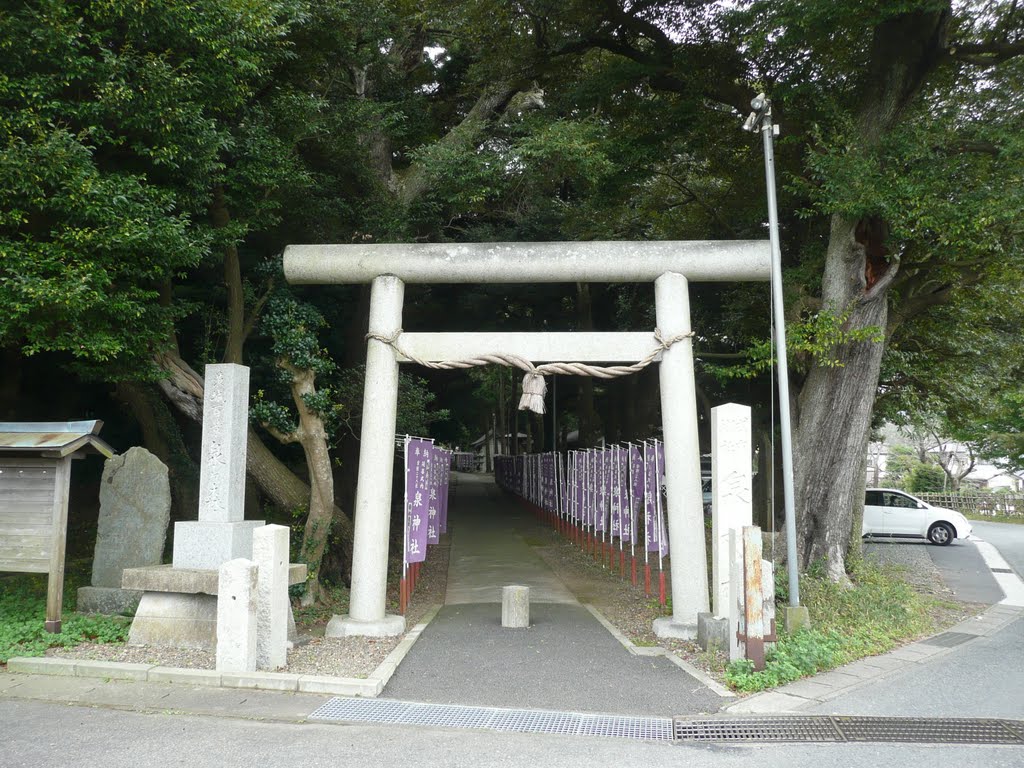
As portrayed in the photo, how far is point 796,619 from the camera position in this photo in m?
7.95

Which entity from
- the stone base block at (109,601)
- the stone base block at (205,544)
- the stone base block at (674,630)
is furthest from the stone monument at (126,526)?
the stone base block at (674,630)

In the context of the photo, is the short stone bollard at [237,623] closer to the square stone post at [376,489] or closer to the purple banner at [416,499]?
the square stone post at [376,489]

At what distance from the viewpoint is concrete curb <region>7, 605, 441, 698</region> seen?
6180 mm

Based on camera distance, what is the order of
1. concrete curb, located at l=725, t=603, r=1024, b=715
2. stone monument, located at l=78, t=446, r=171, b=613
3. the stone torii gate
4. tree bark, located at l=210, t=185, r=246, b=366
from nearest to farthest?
1. concrete curb, located at l=725, t=603, r=1024, b=715
2. the stone torii gate
3. stone monument, located at l=78, t=446, r=171, b=613
4. tree bark, located at l=210, t=185, r=246, b=366

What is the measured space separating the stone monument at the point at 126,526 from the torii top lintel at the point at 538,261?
10.2 feet

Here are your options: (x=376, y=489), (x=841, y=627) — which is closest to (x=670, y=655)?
(x=841, y=627)

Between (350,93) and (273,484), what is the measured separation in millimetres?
7247

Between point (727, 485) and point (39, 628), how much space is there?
7.41 m

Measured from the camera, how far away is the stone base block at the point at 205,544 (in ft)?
25.3

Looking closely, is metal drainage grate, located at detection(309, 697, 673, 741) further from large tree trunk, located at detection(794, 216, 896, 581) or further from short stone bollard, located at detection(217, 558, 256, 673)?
large tree trunk, located at detection(794, 216, 896, 581)

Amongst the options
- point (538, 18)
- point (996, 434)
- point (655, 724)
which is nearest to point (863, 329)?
point (655, 724)

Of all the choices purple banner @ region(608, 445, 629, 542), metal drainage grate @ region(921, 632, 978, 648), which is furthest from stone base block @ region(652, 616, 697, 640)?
purple banner @ region(608, 445, 629, 542)

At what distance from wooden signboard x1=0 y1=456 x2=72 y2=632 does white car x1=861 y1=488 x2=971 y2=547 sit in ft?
61.8

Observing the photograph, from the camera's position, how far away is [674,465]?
27.4ft
